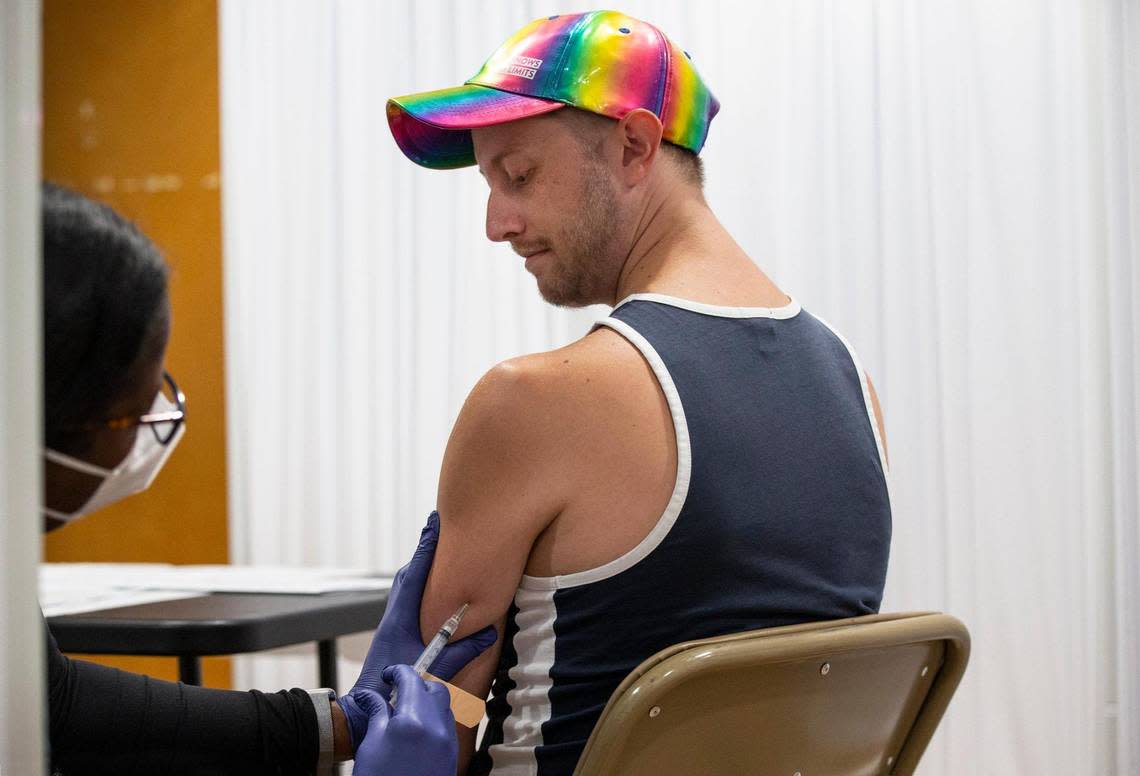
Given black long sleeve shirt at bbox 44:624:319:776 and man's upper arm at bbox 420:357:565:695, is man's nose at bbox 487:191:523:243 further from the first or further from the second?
black long sleeve shirt at bbox 44:624:319:776

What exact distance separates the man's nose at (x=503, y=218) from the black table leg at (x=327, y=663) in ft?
3.36

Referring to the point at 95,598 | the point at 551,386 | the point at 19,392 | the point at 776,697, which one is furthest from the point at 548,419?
the point at 95,598

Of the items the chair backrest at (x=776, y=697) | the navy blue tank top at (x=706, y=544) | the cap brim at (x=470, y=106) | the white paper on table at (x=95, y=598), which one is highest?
the cap brim at (x=470, y=106)

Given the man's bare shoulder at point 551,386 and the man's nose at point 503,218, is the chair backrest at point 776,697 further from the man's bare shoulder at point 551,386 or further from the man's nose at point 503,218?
the man's nose at point 503,218

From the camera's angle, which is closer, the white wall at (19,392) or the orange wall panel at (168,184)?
the white wall at (19,392)

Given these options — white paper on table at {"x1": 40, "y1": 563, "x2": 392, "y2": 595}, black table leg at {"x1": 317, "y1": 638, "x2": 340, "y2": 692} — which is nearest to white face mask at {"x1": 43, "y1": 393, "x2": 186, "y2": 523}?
white paper on table at {"x1": 40, "y1": 563, "x2": 392, "y2": 595}

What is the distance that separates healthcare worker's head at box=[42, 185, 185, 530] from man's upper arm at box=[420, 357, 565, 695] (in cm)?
38

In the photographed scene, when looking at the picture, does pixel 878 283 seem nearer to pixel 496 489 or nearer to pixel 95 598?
pixel 95 598

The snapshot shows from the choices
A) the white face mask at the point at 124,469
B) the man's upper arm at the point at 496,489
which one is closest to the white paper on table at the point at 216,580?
the man's upper arm at the point at 496,489

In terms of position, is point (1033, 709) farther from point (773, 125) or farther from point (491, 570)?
point (491, 570)

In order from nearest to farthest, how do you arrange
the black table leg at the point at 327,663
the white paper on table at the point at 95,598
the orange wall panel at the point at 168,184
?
the white paper on table at the point at 95,598 < the black table leg at the point at 327,663 < the orange wall panel at the point at 168,184

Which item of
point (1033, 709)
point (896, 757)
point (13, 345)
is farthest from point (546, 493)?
point (1033, 709)

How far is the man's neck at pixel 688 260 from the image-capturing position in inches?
43.6

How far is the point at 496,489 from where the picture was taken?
0.99 m
